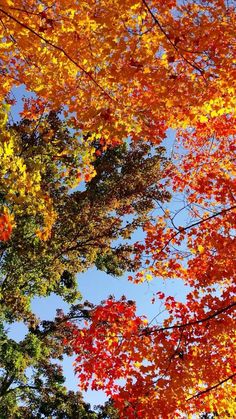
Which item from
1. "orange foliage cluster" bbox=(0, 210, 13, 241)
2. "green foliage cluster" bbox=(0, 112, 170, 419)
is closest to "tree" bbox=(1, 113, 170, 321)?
"green foliage cluster" bbox=(0, 112, 170, 419)

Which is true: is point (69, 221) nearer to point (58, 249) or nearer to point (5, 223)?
point (58, 249)

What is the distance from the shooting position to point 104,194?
1373 cm

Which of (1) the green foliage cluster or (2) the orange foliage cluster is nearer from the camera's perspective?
(2) the orange foliage cluster

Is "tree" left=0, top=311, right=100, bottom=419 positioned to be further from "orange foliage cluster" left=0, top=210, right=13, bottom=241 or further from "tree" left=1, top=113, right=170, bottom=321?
"orange foliage cluster" left=0, top=210, right=13, bottom=241

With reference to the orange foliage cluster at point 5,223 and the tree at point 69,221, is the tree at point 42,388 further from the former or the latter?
the orange foliage cluster at point 5,223

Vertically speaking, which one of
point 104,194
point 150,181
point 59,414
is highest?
point 150,181

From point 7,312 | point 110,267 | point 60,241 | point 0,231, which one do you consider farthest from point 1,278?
point 0,231

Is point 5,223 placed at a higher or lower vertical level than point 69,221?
lower

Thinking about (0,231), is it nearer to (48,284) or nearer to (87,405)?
(48,284)

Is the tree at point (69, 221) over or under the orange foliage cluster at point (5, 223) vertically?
over

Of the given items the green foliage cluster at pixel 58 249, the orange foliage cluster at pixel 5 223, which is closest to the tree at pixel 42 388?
the green foliage cluster at pixel 58 249

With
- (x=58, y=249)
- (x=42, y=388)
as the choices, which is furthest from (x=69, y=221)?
(x=42, y=388)

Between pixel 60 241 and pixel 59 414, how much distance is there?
21.4 ft

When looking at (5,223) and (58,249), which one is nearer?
(5,223)
